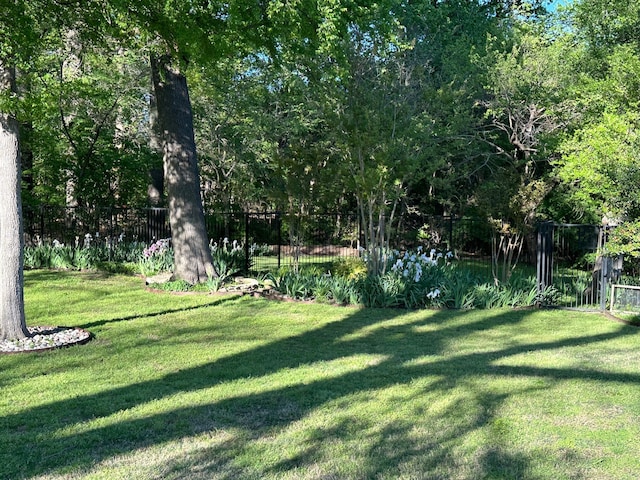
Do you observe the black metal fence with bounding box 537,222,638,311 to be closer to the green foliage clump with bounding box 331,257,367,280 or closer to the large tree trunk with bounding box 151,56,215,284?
the green foliage clump with bounding box 331,257,367,280

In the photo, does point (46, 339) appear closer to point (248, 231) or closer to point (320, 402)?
point (320, 402)

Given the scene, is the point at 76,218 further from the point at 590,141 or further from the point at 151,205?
the point at 590,141

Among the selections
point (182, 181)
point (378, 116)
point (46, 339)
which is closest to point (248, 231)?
point (182, 181)

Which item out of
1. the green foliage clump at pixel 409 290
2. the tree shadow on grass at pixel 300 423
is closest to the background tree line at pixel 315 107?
the green foliage clump at pixel 409 290

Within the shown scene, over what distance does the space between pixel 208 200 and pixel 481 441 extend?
2121cm

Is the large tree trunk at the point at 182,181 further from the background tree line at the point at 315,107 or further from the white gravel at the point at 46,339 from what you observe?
the white gravel at the point at 46,339

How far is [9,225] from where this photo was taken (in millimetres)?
7129

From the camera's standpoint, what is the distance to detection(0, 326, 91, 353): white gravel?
7.07m

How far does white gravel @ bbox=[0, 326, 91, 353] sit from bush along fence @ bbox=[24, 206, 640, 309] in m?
4.32

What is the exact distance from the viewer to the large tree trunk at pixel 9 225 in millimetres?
7094

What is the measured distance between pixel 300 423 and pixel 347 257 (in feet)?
31.0

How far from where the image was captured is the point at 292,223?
13.2 meters

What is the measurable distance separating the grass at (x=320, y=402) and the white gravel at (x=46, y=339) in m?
0.23

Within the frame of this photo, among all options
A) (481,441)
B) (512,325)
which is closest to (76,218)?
(512,325)
